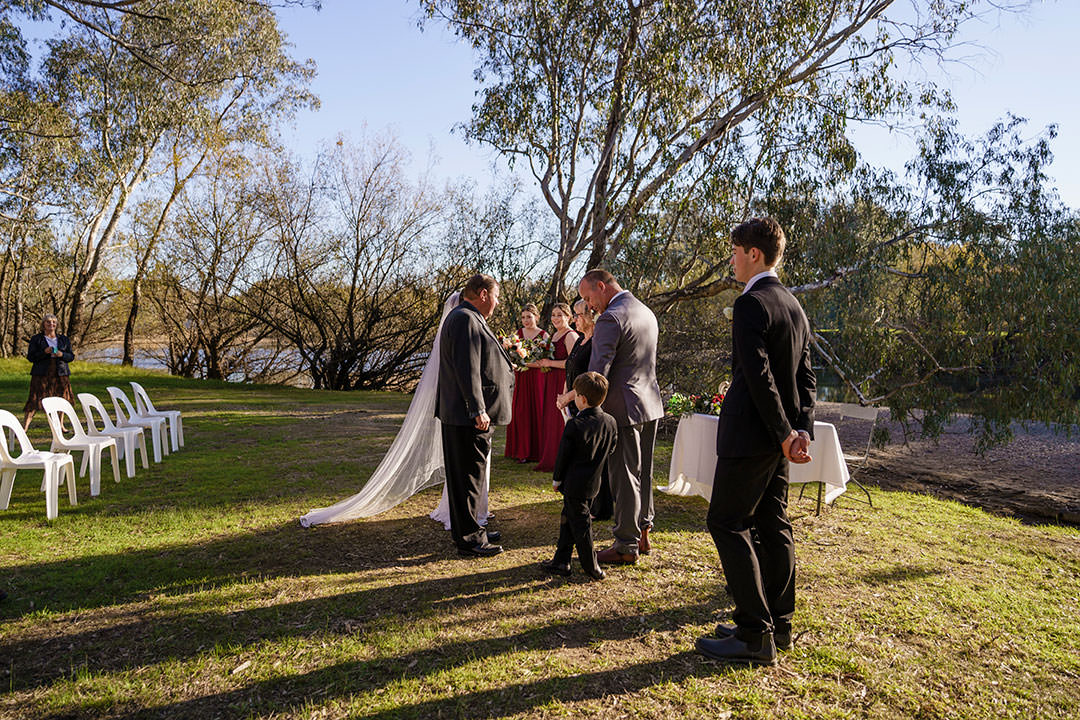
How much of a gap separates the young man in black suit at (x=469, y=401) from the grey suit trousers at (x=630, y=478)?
894mm

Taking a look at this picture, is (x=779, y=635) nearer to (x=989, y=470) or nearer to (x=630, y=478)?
(x=630, y=478)

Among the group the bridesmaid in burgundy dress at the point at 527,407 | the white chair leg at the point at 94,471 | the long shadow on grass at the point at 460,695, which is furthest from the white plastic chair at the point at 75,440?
the long shadow on grass at the point at 460,695

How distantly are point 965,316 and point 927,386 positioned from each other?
137 centimetres

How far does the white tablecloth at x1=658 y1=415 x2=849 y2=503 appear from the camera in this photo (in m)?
5.93

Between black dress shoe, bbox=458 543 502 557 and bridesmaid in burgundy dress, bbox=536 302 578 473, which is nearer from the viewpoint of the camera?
black dress shoe, bbox=458 543 502 557

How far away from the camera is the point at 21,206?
821 inches

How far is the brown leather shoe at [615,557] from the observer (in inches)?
185

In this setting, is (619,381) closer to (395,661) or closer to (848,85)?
(395,661)

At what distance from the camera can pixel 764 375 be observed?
3027mm

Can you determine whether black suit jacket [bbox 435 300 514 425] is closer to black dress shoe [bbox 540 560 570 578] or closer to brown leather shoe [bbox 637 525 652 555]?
black dress shoe [bbox 540 560 570 578]

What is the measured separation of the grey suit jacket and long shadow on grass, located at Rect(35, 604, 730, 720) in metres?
1.33

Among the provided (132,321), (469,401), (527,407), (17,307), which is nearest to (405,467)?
(469,401)

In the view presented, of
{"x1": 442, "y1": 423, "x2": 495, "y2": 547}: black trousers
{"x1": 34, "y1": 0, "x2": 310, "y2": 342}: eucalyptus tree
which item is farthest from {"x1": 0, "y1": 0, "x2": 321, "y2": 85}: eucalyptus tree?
{"x1": 442, "y1": 423, "x2": 495, "y2": 547}: black trousers

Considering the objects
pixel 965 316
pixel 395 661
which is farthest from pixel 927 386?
pixel 395 661
